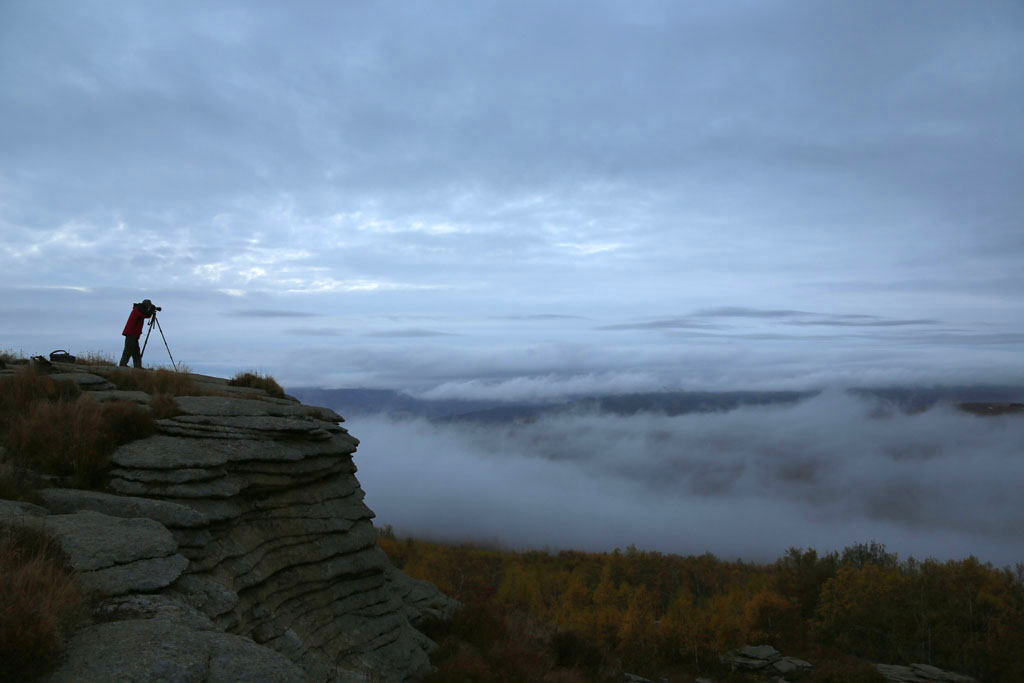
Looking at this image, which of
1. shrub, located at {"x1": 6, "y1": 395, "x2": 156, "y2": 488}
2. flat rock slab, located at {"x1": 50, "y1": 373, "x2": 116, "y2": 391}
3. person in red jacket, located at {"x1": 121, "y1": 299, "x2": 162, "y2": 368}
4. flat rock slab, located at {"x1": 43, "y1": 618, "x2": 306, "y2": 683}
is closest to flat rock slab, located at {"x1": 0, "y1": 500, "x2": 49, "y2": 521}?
shrub, located at {"x1": 6, "y1": 395, "x2": 156, "y2": 488}

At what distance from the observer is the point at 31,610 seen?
5.27 m

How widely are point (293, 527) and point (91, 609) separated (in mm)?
5706

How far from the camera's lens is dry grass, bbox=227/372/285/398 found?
742 inches

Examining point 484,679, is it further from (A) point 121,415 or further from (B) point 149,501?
(A) point 121,415

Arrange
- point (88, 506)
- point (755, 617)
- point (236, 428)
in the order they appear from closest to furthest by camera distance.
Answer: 1. point (88, 506)
2. point (236, 428)
3. point (755, 617)

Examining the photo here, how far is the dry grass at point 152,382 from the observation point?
49.0ft

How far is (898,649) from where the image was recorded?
117 feet

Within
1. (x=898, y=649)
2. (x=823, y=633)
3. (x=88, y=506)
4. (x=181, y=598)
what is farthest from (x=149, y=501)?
(x=823, y=633)

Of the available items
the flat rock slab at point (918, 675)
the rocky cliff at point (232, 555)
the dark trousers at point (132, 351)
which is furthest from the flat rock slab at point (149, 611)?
the flat rock slab at point (918, 675)

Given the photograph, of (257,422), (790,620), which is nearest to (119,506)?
(257,422)

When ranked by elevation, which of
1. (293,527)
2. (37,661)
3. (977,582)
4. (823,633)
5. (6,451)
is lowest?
(823,633)

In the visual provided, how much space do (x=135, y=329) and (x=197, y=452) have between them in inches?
440

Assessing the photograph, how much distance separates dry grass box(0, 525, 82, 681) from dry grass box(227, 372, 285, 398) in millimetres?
12292

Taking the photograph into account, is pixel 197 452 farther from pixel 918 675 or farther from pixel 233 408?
pixel 918 675
